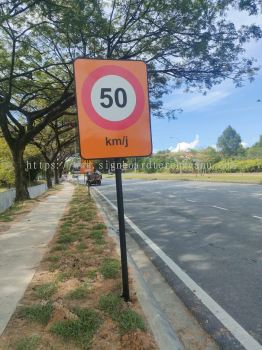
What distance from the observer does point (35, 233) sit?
10266 millimetres

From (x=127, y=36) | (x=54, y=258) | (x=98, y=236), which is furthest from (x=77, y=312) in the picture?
(x=127, y=36)

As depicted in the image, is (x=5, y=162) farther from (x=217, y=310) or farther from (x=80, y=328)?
(x=80, y=328)

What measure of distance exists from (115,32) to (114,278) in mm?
12160

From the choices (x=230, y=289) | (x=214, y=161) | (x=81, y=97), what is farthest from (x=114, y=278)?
(x=214, y=161)

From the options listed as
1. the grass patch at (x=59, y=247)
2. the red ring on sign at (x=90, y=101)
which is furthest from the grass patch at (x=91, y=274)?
the red ring on sign at (x=90, y=101)

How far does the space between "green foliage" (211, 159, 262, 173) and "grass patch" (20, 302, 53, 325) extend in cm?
6122

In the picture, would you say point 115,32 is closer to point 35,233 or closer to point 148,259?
point 35,233

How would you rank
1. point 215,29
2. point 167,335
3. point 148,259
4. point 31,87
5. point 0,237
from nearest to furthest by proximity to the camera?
point 167,335 → point 148,259 → point 0,237 → point 215,29 → point 31,87

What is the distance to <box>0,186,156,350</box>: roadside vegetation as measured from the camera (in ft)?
12.1

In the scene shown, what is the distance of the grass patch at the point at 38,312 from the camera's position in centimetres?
421

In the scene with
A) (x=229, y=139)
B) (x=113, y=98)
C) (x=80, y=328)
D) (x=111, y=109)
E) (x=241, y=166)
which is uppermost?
(x=229, y=139)

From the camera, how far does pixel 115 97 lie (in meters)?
4.57

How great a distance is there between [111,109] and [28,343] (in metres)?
2.49

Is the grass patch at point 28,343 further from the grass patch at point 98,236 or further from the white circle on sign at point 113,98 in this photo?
the grass patch at point 98,236
